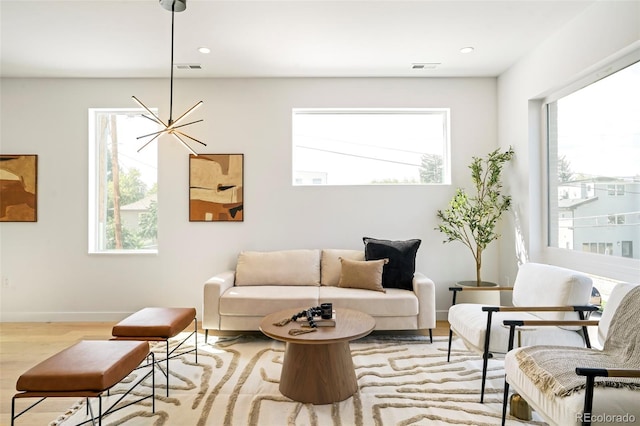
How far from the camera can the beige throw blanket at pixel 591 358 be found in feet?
5.64

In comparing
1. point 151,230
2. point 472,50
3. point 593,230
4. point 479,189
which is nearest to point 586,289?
point 593,230

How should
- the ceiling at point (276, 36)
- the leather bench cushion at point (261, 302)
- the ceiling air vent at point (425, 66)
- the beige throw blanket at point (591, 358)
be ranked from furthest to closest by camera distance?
the ceiling air vent at point (425, 66) → the leather bench cushion at point (261, 302) → the ceiling at point (276, 36) → the beige throw blanket at point (591, 358)

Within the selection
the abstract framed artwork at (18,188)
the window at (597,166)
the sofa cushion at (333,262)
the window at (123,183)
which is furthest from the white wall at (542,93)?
the abstract framed artwork at (18,188)

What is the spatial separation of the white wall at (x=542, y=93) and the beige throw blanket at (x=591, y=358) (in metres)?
0.82

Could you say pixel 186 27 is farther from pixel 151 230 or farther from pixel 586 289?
pixel 586 289

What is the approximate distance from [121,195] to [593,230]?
5001 millimetres

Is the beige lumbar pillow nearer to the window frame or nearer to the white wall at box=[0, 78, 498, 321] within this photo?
the white wall at box=[0, 78, 498, 321]

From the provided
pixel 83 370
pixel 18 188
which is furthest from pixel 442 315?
pixel 18 188

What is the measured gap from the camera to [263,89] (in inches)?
181

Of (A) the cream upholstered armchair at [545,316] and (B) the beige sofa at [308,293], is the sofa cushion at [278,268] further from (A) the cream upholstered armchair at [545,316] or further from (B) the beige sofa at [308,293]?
(A) the cream upholstered armchair at [545,316]

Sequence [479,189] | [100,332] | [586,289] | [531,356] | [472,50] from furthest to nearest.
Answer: [479,189]
[100,332]
[472,50]
[586,289]
[531,356]

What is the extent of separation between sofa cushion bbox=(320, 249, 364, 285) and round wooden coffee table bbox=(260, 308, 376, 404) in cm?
150

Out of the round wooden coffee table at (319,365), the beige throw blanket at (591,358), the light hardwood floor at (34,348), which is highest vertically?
the beige throw blanket at (591,358)

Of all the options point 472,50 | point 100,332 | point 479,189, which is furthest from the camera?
point 479,189
